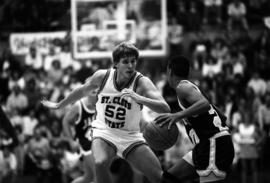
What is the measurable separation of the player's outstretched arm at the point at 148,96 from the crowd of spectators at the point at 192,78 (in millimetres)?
6144

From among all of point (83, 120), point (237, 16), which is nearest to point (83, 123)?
point (83, 120)

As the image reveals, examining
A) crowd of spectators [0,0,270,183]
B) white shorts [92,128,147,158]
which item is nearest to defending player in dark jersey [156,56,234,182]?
white shorts [92,128,147,158]

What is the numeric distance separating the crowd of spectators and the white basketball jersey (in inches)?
231

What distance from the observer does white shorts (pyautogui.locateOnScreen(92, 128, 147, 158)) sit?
8086 millimetres

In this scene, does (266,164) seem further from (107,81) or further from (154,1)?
(107,81)

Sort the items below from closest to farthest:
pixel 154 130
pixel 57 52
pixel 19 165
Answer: pixel 154 130, pixel 19 165, pixel 57 52

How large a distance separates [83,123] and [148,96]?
275 cm

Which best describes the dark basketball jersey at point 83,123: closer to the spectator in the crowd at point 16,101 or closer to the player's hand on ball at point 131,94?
the player's hand on ball at point 131,94

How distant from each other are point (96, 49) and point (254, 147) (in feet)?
13.4

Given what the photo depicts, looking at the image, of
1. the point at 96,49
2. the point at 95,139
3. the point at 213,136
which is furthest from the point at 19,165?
the point at 213,136

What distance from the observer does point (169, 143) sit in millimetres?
8102

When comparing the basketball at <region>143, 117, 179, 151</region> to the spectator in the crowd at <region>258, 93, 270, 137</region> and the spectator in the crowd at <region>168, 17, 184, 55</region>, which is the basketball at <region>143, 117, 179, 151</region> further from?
the spectator in the crowd at <region>168, 17, 184, 55</region>

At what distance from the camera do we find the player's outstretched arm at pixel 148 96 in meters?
7.61

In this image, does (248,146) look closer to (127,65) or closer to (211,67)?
(211,67)
